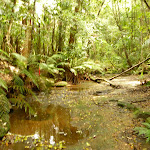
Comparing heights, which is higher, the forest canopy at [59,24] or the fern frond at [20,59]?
the forest canopy at [59,24]

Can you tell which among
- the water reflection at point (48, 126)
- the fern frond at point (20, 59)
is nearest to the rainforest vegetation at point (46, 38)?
the fern frond at point (20, 59)

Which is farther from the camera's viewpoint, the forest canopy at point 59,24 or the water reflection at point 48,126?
the forest canopy at point 59,24

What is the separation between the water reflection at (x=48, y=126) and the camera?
2789 millimetres

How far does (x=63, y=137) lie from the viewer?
2783mm

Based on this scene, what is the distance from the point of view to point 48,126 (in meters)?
3.28

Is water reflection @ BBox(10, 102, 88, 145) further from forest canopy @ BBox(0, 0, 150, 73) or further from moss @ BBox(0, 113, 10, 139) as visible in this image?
forest canopy @ BBox(0, 0, 150, 73)

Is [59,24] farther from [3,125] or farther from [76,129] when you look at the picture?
[3,125]

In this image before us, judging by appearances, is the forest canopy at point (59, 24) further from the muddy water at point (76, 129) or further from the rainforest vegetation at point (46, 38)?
the muddy water at point (76, 129)

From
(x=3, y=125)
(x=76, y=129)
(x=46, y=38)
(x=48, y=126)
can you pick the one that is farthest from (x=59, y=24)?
(x=3, y=125)

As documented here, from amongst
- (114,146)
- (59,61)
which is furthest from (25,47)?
(114,146)

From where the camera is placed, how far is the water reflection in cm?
279

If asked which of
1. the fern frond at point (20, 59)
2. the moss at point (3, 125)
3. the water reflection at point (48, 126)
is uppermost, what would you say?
the fern frond at point (20, 59)

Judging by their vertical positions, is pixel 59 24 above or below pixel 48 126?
above

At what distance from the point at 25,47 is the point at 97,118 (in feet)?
18.1
